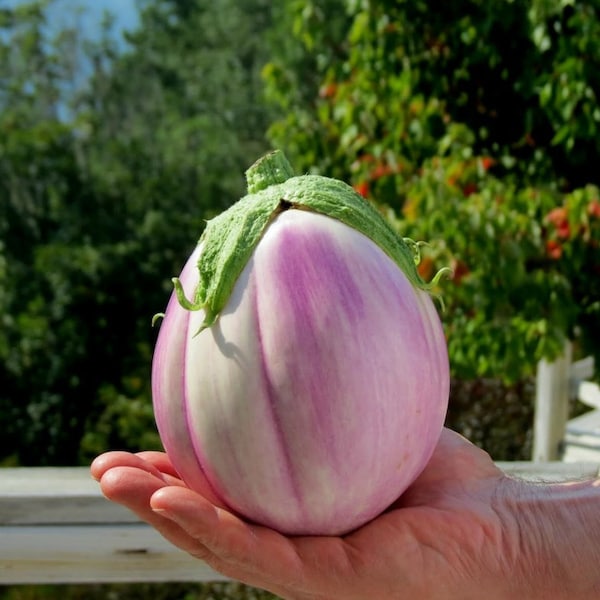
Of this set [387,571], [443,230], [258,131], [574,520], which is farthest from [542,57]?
[258,131]

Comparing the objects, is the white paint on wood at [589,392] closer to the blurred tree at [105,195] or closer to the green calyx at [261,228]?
the green calyx at [261,228]

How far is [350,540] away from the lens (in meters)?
1.24

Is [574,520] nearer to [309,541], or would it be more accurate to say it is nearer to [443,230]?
[309,541]

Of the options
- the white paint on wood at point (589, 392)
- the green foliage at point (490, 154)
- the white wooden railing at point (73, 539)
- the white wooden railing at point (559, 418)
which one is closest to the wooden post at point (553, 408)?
the white wooden railing at point (559, 418)

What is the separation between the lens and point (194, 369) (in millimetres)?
1159

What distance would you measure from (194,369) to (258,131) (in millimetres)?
20682

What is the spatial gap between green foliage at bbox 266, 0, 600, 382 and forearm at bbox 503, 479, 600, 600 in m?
1.94

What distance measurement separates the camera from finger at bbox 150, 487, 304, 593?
109cm

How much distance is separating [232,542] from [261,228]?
1.25 feet

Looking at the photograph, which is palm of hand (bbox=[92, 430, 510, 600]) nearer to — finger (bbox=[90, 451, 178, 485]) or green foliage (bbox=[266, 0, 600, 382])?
finger (bbox=[90, 451, 178, 485])

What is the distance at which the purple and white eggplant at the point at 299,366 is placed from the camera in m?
1.11

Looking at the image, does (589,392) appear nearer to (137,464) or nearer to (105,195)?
(137,464)

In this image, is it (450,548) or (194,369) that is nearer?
(194,369)

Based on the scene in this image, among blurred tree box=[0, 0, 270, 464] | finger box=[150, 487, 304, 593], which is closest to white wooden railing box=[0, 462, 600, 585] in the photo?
finger box=[150, 487, 304, 593]
